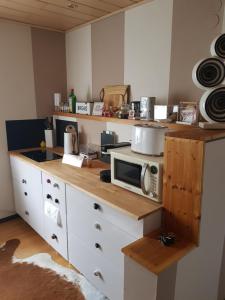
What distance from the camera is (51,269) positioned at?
2143mm

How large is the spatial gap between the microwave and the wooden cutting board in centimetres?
74

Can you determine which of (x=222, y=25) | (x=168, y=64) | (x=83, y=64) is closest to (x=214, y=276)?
(x=168, y=64)

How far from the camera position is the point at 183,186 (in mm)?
1296

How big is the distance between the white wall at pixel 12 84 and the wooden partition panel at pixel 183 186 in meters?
2.15

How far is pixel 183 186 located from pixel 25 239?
6.64ft

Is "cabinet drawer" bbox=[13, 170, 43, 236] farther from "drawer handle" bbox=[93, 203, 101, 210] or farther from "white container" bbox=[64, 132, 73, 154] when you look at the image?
"drawer handle" bbox=[93, 203, 101, 210]

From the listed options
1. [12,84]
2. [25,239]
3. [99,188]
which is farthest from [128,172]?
[12,84]

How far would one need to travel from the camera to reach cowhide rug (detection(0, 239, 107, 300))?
187 cm

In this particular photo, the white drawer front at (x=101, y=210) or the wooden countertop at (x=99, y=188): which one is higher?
the wooden countertop at (x=99, y=188)

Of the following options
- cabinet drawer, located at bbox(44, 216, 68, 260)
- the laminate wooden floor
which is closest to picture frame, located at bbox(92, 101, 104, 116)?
cabinet drawer, located at bbox(44, 216, 68, 260)

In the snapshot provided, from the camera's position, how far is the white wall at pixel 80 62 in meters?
2.72

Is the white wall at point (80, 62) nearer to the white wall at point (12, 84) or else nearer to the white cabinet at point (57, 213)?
the white wall at point (12, 84)

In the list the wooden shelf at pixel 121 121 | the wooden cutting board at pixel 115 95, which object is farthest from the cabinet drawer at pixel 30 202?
the wooden cutting board at pixel 115 95

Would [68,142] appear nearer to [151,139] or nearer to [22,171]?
[22,171]
